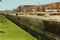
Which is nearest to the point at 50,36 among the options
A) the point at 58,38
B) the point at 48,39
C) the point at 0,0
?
the point at 48,39

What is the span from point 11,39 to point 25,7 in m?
98.2

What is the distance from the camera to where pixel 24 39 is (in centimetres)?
1490

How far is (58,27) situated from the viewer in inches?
373

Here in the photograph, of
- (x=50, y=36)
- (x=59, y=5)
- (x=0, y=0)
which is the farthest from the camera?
(x=59, y=5)

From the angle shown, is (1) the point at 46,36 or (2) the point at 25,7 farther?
(2) the point at 25,7

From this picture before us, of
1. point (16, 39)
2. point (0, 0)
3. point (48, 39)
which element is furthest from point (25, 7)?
point (48, 39)

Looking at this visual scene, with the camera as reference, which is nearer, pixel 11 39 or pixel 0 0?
pixel 11 39

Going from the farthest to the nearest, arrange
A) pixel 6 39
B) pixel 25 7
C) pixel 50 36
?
pixel 25 7, pixel 6 39, pixel 50 36

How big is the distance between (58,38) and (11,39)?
8.34m

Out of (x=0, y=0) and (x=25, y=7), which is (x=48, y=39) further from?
(x=25, y=7)

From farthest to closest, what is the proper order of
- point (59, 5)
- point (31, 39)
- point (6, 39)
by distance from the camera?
point (59, 5) < point (6, 39) < point (31, 39)

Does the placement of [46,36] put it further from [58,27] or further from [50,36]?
[58,27]

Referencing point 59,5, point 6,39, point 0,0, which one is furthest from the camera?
point 59,5

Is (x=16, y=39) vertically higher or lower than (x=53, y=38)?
lower
